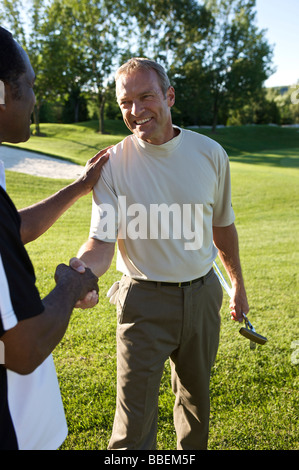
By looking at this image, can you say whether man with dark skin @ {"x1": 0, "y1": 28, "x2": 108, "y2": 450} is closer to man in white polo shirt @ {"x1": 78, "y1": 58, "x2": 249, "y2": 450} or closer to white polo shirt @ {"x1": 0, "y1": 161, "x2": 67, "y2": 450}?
white polo shirt @ {"x1": 0, "y1": 161, "x2": 67, "y2": 450}

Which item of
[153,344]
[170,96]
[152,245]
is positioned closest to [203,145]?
[170,96]

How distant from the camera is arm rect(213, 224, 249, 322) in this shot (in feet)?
9.75

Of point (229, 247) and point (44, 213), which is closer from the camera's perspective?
point (44, 213)

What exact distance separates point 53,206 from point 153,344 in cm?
98

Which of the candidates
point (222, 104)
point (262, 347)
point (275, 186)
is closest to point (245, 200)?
point (275, 186)

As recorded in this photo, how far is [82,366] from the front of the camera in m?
4.11

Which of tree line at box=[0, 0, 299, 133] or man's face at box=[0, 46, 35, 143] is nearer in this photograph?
man's face at box=[0, 46, 35, 143]

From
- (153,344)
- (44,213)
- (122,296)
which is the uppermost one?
(44,213)

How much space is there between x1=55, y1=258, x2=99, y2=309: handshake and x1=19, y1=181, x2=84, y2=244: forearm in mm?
588

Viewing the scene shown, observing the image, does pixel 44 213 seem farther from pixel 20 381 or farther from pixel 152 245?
pixel 20 381

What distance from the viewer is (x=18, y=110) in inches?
61.9

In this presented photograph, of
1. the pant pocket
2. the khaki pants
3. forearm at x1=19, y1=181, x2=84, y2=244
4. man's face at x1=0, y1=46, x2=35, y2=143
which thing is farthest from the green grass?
man's face at x1=0, y1=46, x2=35, y2=143

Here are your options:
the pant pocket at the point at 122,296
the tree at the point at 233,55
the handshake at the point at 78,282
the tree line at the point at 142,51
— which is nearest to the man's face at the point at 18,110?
the handshake at the point at 78,282
